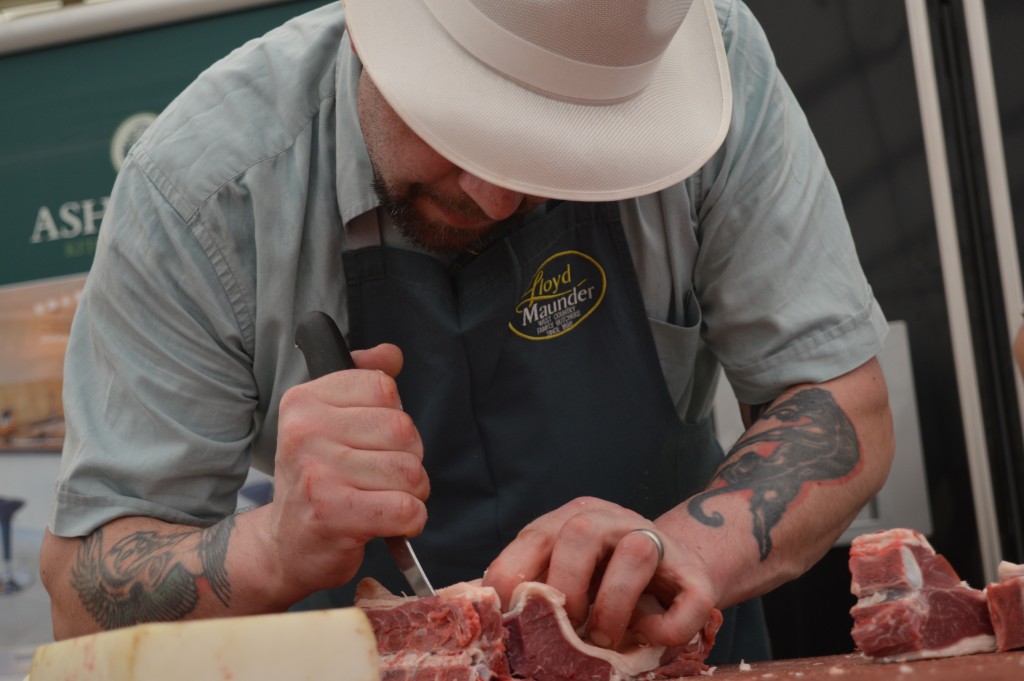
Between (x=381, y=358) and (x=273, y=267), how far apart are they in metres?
0.27

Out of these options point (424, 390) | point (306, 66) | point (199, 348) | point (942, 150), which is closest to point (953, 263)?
point (942, 150)

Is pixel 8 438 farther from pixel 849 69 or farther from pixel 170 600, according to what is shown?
pixel 849 69

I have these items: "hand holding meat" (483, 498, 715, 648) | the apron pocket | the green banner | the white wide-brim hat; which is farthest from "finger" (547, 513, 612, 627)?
the green banner

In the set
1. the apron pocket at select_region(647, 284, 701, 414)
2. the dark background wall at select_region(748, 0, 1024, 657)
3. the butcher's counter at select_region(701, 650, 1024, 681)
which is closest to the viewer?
the butcher's counter at select_region(701, 650, 1024, 681)

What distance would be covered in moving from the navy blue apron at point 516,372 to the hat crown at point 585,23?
1.84 feet

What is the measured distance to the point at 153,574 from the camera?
6.61 feet

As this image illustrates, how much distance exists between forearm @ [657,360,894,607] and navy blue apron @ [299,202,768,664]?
279 millimetres

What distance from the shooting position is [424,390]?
2.25 metres

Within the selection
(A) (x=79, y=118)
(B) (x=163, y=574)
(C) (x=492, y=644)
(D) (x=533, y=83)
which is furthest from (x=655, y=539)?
(A) (x=79, y=118)

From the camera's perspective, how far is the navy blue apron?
222 cm

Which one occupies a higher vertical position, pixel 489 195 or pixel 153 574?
pixel 489 195

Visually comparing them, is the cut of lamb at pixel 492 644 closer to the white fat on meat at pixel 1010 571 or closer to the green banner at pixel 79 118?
the white fat on meat at pixel 1010 571

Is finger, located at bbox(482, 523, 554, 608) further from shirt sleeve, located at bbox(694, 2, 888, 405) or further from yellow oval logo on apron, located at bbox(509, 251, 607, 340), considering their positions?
shirt sleeve, located at bbox(694, 2, 888, 405)

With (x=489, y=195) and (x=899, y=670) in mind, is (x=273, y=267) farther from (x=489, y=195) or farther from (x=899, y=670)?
(x=899, y=670)
